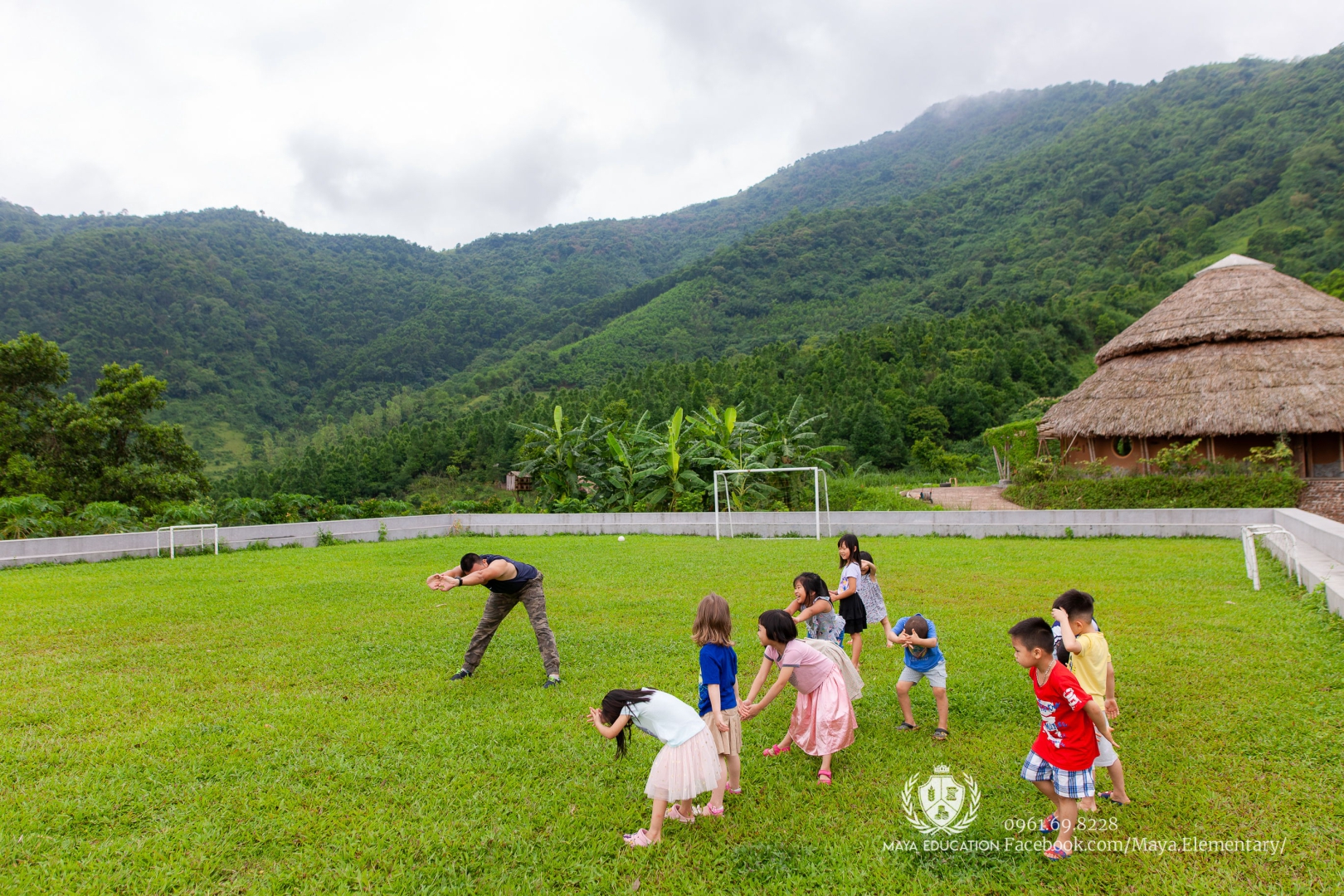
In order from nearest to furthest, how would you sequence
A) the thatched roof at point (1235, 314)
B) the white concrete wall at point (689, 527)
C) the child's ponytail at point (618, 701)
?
the child's ponytail at point (618, 701)
the white concrete wall at point (689, 527)
the thatched roof at point (1235, 314)

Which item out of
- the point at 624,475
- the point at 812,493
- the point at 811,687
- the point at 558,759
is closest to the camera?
the point at 811,687

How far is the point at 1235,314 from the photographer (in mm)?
22688

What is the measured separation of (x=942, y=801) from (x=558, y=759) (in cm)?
229

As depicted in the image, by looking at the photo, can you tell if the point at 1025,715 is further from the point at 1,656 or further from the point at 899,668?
the point at 1,656

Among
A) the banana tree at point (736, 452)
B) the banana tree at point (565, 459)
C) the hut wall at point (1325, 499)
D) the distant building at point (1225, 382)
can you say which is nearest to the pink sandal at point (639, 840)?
the banana tree at point (736, 452)

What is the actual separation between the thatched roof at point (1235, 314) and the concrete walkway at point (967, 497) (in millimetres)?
6406

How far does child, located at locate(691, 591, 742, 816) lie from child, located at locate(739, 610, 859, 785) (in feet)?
0.59

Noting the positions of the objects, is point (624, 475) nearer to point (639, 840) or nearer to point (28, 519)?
point (28, 519)

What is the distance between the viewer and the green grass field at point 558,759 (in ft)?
11.0

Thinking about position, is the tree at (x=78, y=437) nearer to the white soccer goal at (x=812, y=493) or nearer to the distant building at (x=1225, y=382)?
the white soccer goal at (x=812, y=493)

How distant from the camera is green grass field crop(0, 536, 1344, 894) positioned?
334cm

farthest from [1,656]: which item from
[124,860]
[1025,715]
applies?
[1025,715]

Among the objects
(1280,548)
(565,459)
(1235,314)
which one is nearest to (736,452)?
(565,459)

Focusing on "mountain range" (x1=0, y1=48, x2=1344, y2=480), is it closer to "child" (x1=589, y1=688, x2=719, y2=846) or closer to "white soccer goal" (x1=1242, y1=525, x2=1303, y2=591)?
"white soccer goal" (x1=1242, y1=525, x2=1303, y2=591)
